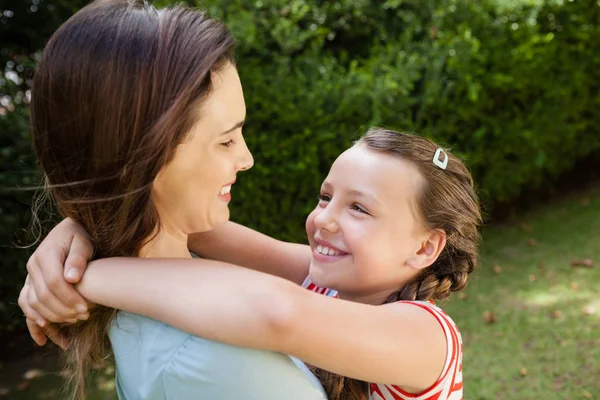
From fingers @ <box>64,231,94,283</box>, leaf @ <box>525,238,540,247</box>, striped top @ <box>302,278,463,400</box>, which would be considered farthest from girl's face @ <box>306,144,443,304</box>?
leaf @ <box>525,238,540,247</box>

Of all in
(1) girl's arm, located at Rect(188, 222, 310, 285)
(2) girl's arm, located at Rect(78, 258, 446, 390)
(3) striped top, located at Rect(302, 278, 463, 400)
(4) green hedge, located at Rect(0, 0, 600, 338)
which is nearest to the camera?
(2) girl's arm, located at Rect(78, 258, 446, 390)

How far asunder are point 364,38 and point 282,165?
2390 millimetres

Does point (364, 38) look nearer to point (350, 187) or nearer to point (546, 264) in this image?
point (546, 264)

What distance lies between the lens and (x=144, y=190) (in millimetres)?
1756

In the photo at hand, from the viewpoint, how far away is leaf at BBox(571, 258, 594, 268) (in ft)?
21.1

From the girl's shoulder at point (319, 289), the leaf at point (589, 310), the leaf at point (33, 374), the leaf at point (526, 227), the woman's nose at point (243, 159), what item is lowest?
the leaf at point (526, 227)

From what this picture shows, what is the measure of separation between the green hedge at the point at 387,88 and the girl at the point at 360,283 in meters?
3.36

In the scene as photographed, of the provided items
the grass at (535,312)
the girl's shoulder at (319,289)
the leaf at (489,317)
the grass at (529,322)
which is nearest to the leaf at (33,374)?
the grass at (529,322)

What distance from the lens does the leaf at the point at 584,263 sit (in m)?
6.43

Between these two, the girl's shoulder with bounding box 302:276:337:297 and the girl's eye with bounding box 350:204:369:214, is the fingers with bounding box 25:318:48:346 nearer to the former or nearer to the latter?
the girl's shoulder with bounding box 302:276:337:297

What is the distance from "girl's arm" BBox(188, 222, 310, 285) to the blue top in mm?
777

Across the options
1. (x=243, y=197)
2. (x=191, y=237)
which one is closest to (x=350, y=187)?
(x=191, y=237)

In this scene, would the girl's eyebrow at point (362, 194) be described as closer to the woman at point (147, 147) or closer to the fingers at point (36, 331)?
the woman at point (147, 147)

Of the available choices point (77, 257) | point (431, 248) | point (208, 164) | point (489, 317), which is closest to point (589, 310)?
point (489, 317)
